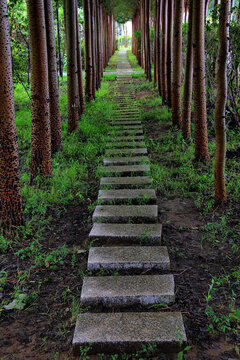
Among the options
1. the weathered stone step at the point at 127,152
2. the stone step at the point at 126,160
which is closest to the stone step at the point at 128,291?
the stone step at the point at 126,160

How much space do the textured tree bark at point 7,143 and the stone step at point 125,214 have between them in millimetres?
1089

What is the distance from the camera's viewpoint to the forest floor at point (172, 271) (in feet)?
8.21

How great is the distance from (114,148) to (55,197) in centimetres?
285

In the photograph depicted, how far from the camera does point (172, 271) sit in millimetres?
3398

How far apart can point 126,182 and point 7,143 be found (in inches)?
90.7

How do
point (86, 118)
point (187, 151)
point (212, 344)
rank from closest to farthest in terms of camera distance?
1. point (212, 344)
2. point (187, 151)
3. point (86, 118)

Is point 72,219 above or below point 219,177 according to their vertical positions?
below

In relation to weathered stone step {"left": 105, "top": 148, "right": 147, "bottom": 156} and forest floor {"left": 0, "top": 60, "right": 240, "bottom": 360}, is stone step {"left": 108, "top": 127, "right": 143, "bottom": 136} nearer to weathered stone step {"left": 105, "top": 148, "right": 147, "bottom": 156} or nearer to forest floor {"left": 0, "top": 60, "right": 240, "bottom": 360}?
weathered stone step {"left": 105, "top": 148, "right": 147, "bottom": 156}

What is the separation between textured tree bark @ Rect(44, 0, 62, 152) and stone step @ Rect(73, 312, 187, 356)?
5124 mm

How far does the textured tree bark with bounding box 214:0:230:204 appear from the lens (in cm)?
415

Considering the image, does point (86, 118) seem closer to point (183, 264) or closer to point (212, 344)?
point (183, 264)

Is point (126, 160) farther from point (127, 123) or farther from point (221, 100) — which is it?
point (127, 123)

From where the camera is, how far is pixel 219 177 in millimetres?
4691

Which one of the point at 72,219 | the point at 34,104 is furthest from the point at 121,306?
the point at 34,104
